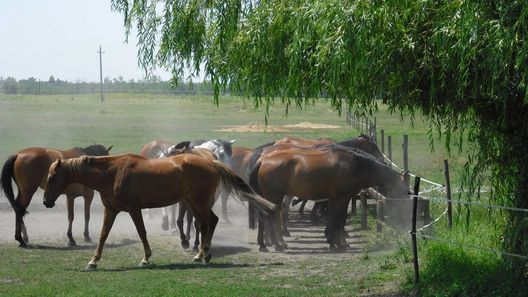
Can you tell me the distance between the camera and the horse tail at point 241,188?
14945 millimetres

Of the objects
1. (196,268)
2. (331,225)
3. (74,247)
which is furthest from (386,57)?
(74,247)

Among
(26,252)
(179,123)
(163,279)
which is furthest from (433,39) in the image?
(179,123)

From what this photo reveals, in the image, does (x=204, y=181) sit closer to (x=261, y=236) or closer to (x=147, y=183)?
(x=147, y=183)

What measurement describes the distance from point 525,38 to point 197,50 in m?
4.15

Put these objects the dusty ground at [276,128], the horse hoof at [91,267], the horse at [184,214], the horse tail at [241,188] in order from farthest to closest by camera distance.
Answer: the dusty ground at [276,128], the horse at [184,214], the horse tail at [241,188], the horse hoof at [91,267]

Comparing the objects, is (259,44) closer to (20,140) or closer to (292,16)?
(292,16)

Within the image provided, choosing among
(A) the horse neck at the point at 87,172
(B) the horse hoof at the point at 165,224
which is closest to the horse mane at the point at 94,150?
(B) the horse hoof at the point at 165,224

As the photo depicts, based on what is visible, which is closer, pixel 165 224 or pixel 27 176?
pixel 27 176

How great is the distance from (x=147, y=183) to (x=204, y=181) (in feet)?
2.93

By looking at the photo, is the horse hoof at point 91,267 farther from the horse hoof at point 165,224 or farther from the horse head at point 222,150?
the horse head at point 222,150

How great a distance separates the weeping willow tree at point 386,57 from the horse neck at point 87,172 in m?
3.96

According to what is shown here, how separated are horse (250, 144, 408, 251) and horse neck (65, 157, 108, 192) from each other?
10.3ft

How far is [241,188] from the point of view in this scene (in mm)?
15164

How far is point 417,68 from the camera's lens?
9.66m
